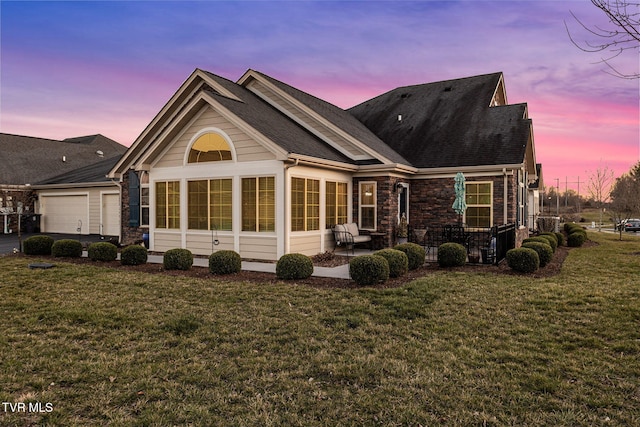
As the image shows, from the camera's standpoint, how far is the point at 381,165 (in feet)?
43.1

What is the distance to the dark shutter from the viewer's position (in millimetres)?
16062

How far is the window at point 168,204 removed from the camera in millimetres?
13031

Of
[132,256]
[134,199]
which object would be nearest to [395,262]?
[132,256]

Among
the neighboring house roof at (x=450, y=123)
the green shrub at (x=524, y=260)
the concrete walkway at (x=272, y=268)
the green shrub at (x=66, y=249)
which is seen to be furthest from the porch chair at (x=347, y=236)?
the green shrub at (x=66, y=249)

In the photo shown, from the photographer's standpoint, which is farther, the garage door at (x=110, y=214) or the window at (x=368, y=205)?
the garage door at (x=110, y=214)

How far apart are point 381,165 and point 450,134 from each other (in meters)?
4.70

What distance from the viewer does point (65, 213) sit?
853 inches

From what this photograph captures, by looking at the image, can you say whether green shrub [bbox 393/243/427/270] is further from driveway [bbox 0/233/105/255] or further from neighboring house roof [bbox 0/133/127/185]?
neighboring house roof [bbox 0/133/127/185]

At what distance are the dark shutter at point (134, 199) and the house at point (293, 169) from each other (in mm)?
43

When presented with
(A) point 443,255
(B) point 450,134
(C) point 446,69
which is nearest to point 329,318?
(A) point 443,255

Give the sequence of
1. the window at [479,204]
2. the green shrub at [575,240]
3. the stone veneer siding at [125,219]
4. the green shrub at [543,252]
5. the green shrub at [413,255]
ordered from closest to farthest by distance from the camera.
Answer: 1. the green shrub at [413,255]
2. the green shrub at [543,252]
3. the window at [479,204]
4. the stone veneer siding at [125,219]
5. the green shrub at [575,240]

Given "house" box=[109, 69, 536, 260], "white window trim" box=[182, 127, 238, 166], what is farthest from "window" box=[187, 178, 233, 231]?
"white window trim" box=[182, 127, 238, 166]

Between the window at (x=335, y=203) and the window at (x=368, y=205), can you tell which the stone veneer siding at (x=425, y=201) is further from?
the window at (x=335, y=203)

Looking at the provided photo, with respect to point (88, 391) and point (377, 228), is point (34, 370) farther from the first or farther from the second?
point (377, 228)
